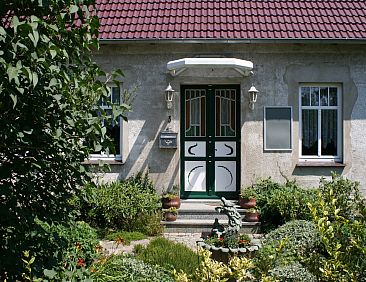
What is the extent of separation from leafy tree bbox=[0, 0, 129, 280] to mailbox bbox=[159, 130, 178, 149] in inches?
285

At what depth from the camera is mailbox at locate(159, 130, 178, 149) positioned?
11.0 m

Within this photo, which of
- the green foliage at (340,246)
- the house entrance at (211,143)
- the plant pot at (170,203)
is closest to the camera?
the green foliage at (340,246)

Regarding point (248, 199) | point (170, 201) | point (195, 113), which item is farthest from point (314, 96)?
point (170, 201)

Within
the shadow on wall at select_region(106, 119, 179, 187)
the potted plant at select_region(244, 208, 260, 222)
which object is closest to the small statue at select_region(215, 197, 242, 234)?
the potted plant at select_region(244, 208, 260, 222)

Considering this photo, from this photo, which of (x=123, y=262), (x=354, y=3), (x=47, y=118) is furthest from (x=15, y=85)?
(x=354, y=3)

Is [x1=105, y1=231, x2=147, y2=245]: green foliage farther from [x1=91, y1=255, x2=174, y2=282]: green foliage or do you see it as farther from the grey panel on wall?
the grey panel on wall

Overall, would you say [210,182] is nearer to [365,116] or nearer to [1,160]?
[365,116]

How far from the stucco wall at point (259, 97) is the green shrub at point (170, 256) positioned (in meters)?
3.84

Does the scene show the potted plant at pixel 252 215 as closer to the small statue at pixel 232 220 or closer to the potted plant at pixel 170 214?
the potted plant at pixel 170 214

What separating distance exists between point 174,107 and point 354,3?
5205mm

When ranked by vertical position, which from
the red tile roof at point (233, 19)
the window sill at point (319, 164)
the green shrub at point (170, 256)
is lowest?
the green shrub at point (170, 256)

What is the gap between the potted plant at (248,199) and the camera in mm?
10242

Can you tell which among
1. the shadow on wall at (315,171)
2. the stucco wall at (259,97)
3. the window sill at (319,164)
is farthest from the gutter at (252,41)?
→ the shadow on wall at (315,171)

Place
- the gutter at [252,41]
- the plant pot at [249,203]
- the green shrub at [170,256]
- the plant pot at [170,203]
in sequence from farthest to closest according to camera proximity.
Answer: the gutter at [252,41] → the plant pot at [170,203] → the plant pot at [249,203] → the green shrub at [170,256]
